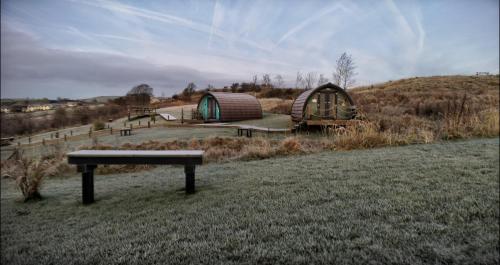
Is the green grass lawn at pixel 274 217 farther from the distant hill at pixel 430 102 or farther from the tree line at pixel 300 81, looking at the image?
the distant hill at pixel 430 102

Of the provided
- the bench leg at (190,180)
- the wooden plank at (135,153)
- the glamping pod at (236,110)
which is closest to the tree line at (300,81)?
the glamping pod at (236,110)

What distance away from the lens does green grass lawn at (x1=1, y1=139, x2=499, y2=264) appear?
1.61 m

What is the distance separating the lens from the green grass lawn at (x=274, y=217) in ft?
5.27

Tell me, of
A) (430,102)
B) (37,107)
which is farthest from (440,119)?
(37,107)

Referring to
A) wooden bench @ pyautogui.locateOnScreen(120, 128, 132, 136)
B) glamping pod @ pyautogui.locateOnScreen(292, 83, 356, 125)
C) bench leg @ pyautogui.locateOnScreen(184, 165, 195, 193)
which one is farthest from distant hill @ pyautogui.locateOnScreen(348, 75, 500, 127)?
wooden bench @ pyautogui.locateOnScreen(120, 128, 132, 136)

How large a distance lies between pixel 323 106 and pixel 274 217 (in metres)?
6.84

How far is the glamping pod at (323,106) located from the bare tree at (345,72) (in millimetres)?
273

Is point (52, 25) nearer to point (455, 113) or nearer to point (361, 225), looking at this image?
point (361, 225)

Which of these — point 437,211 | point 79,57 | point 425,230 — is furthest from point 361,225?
point 79,57

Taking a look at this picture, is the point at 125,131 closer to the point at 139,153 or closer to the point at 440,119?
the point at 139,153

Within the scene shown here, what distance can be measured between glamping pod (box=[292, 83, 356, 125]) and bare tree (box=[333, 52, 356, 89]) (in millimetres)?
273

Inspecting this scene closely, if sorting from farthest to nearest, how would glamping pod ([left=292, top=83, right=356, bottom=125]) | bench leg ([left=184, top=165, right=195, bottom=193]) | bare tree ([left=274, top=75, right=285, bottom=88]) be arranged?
glamping pod ([left=292, top=83, right=356, bottom=125]) → bench leg ([left=184, top=165, right=195, bottom=193]) → bare tree ([left=274, top=75, right=285, bottom=88])

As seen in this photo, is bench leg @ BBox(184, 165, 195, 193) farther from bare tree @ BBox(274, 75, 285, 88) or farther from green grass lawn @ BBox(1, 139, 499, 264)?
bare tree @ BBox(274, 75, 285, 88)

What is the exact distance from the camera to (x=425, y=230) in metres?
1.84
